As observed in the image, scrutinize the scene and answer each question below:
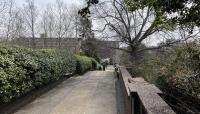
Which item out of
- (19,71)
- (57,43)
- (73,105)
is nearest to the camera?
(19,71)

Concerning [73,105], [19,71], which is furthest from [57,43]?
[19,71]

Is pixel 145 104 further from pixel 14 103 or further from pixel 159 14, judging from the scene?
pixel 14 103

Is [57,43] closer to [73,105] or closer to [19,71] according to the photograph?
[73,105]

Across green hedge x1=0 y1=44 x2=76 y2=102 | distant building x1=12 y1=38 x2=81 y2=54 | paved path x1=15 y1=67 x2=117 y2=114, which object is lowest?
paved path x1=15 y1=67 x2=117 y2=114

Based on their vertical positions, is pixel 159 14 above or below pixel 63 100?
above

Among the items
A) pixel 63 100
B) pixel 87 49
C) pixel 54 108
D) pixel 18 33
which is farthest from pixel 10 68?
pixel 87 49

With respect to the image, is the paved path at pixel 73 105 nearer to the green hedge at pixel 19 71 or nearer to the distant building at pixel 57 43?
the green hedge at pixel 19 71

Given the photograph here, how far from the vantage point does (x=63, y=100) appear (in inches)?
405

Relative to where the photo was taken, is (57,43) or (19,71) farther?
(57,43)

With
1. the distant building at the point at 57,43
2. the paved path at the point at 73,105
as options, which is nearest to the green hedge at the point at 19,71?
the paved path at the point at 73,105

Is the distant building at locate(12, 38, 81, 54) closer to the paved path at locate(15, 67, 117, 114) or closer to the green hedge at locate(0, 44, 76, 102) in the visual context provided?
the green hedge at locate(0, 44, 76, 102)

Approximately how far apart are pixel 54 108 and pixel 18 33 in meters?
23.8

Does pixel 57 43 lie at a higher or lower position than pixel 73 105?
higher

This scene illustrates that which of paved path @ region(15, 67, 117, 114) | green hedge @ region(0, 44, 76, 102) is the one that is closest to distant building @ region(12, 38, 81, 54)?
green hedge @ region(0, 44, 76, 102)
